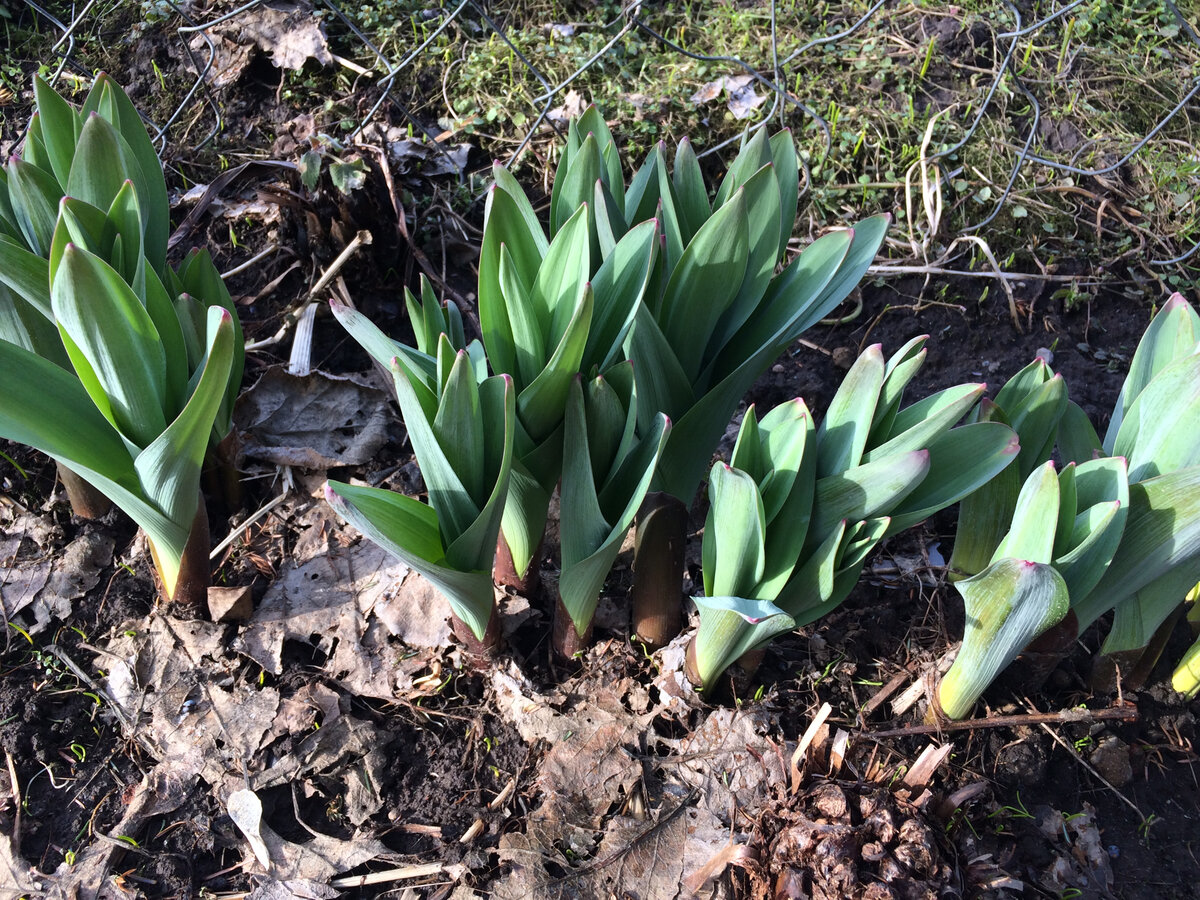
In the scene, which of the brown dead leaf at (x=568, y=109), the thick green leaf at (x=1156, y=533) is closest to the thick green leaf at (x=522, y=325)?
the thick green leaf at (x=1156, y=533)

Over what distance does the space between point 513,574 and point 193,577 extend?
1.88 ft

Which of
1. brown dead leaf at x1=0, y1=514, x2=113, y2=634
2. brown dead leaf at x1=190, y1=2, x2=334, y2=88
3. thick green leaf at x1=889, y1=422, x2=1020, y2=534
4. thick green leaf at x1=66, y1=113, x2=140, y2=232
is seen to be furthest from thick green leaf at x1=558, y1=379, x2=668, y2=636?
brown dead leaf at x1=190, y1=2, x2=334, y2=88

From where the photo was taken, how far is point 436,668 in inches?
59.9

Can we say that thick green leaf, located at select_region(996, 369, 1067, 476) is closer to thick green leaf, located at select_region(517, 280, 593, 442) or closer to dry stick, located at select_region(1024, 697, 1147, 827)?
dry stick, located at select_region(1024, 697, 1147, 827)

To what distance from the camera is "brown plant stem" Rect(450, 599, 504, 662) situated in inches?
57.1

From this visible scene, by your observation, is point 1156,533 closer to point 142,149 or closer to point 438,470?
point 438,470

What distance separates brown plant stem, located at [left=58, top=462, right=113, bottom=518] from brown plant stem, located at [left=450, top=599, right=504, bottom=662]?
77cm

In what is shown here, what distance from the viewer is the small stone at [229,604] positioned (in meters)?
1.55

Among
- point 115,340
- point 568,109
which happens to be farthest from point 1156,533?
point 568,109

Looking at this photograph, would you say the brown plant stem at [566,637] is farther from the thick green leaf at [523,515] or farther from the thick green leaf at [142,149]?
the thick green leaf at [142,149]

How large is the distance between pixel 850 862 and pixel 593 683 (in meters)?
0.51

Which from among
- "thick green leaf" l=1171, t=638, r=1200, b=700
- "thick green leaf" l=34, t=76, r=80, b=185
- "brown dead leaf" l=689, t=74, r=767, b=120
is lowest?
"thick green leaf" l=1171, t=638, r=1200, b=700

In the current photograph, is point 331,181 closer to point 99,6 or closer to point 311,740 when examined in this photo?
point 311,740

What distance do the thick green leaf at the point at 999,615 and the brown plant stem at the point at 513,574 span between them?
0.71 m
